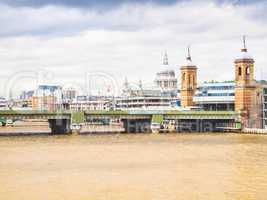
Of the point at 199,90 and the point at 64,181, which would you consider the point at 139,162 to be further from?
the point at 199,90

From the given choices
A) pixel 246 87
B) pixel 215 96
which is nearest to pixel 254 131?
pixel 246 87

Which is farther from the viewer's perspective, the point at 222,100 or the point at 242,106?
the point at 222,100

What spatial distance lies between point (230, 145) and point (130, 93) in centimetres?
12784

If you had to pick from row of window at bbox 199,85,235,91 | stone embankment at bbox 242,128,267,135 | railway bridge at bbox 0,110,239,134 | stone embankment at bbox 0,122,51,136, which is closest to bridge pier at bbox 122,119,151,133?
railway bridge at bbox 0,110,239,134

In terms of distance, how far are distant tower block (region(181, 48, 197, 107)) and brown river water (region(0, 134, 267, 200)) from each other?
64.7m

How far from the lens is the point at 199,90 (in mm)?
133125

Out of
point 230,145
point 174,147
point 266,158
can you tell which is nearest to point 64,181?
point 266,158

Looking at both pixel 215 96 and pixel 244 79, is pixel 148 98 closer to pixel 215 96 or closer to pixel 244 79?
pixel 215 96

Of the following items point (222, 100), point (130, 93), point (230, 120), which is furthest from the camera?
point (130, 93)

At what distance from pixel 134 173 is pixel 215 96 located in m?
88.4

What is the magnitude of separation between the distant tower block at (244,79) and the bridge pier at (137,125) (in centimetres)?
1728

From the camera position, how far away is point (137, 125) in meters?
113

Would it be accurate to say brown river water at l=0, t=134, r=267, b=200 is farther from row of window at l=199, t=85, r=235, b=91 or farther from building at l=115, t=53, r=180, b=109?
building at l=115, t=53, r=180, b=109

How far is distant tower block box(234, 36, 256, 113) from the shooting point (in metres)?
106
